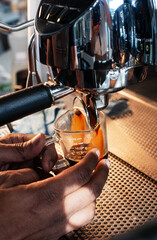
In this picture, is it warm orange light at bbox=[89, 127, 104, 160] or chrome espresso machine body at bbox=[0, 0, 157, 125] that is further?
warm orange light at bbox=[89, 127, 104, 160]

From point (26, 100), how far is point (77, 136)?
154 mm

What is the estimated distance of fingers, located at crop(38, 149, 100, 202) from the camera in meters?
0.42

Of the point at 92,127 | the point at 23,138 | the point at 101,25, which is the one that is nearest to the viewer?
the point at 101,25

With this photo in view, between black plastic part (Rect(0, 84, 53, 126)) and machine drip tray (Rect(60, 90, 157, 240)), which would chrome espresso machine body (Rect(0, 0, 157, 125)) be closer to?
black plastic part (Rect(0, 84, 53, 126))

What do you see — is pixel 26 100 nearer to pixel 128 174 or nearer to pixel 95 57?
pixel 95 57

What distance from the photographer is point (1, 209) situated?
0.40m

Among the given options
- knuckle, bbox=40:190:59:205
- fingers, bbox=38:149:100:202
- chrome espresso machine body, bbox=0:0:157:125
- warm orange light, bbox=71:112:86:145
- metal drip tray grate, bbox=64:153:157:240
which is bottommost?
metal drip tray grate, bbox=64:153:157:240

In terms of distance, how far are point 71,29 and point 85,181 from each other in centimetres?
22

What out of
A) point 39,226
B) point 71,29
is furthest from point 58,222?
point 71,29

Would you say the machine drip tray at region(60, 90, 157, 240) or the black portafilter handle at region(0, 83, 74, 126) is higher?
the black portafilter handle at region(0, 83, 74, 126)

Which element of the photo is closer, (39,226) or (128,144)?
(39,226)

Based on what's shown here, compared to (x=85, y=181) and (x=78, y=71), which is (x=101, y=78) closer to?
(x=78, y=71)

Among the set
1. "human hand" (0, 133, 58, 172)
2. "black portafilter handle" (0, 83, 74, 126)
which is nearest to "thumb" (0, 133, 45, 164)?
"human hand" (0, 133, 58, 172)

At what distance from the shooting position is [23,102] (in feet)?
1.43
